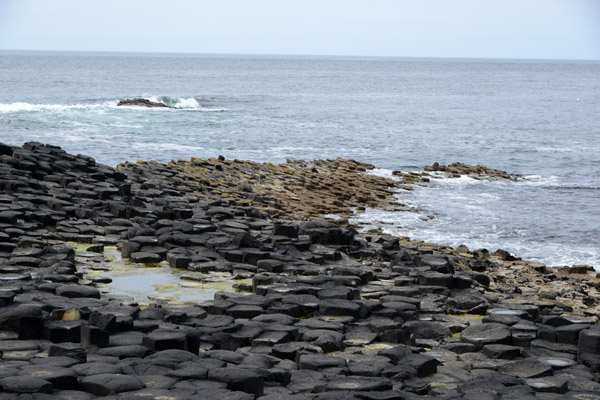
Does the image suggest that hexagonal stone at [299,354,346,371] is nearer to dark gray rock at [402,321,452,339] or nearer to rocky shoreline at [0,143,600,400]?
rocky shoreline at [0,143,600,400]

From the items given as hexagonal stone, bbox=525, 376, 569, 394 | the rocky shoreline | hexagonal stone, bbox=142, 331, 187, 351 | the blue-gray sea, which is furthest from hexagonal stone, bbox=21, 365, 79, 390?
the blue-gray sea

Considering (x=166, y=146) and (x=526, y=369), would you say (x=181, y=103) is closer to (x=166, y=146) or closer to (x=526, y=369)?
(x=166, y=146)

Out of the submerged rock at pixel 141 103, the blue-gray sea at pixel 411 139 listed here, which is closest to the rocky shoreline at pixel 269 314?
the blue-gray sea at pixel 411 139

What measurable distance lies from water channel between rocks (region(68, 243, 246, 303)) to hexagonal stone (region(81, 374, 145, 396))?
3.57 metres

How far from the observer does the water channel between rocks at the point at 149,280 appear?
10570mm

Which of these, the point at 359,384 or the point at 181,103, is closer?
the point at 359,384

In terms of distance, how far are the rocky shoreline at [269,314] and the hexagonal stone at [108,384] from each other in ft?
0.05

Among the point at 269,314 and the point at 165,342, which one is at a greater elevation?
the point at 165,342

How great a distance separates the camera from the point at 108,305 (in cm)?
940

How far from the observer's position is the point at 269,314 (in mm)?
9508

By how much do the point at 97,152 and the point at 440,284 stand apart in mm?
26233

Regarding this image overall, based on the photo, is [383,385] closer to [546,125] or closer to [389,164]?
[389,164]

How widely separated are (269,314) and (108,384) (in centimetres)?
323

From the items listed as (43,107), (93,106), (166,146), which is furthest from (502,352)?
(93,106)
